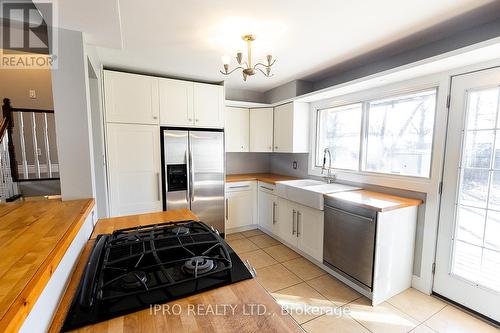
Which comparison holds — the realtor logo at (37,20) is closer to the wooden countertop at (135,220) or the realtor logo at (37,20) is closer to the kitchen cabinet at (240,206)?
the wooden countertop at (135,220)

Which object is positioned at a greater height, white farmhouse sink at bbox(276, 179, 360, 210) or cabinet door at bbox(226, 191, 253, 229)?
white farmhouse sink at bbox(276, 179, 360, 210)

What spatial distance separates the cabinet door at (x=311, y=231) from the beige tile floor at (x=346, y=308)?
0.20 m

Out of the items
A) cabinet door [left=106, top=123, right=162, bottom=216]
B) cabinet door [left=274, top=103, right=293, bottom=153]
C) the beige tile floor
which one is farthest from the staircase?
cabinet door [left=274, top=103, right=293, bottom=153]

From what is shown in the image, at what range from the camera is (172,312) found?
2.28 ft

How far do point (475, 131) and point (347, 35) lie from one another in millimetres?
1369

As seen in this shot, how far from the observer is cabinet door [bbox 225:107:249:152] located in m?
3.83

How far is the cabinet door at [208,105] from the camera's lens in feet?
10.6

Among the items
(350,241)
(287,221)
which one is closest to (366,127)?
(350,241)

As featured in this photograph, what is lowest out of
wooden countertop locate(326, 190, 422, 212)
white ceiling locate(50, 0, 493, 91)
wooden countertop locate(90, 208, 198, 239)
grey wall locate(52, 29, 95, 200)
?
wooden countertop locate(326, 190, 422, 212)

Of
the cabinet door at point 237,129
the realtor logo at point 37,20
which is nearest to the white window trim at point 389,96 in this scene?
the cabinet door at point 237,129

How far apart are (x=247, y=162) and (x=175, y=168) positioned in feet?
5.30

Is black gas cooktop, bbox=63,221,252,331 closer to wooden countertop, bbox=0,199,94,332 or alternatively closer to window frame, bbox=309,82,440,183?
wooden countertop, bbox=0,199,94,332

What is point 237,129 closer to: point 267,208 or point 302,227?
point 267,208

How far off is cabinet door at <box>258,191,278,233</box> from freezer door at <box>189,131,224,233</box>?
700 mm
